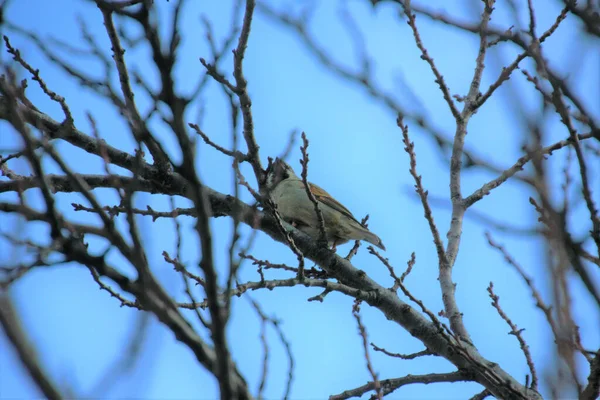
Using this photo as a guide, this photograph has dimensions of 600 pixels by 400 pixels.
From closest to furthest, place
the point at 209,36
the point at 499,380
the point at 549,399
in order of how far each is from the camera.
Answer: the point at 549,399 → the point at 209,36 → the point at 499,380

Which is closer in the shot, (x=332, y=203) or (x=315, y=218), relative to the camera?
(x=315, y=218)

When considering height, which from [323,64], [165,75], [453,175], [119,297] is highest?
[453,175]

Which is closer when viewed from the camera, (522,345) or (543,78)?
(543,78)

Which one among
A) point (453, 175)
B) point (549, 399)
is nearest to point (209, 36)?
point (549, 399)

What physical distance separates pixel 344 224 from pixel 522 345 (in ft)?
8.09

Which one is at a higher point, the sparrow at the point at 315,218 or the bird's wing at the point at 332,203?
the bird's wing at the point at 332,203

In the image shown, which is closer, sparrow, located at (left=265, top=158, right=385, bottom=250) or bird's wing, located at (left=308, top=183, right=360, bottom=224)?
sparrow, located at (left=265, top=158, right=385, bottom=250)

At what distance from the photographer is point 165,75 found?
5.52 feet

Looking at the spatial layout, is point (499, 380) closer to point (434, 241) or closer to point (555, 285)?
point (434, 241)

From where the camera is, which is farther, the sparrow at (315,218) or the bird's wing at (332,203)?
the bird's wing at (332,203)

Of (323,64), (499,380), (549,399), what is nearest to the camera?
(549,399)

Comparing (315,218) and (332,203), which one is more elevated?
(332,203)

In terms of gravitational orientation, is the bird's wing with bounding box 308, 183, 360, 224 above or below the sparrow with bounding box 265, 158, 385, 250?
above

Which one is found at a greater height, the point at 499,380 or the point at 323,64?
the point at 323,64
